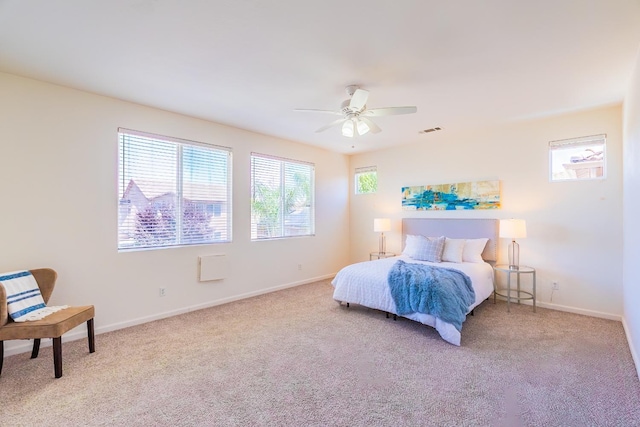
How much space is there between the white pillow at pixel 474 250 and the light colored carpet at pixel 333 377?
1025 millimetres

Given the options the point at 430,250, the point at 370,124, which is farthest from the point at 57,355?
the point at 430,250

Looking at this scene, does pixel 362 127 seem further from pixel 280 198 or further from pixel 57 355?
pixel 57 355

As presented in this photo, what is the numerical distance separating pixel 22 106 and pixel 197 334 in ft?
9.30

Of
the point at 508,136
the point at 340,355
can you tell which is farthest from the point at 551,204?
the point at 340,355

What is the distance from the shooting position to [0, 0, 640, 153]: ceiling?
6.45ft

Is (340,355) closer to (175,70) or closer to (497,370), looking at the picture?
(497,370)

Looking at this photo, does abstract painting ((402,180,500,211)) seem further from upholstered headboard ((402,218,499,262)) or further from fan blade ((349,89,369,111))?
fan blade ((349,89,369,111))

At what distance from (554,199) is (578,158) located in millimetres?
593

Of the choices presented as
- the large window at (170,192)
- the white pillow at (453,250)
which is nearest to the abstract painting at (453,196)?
the white pillow at (453,250)

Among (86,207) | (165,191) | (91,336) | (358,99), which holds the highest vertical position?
(358,99)

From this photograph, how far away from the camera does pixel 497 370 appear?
98.1 inches

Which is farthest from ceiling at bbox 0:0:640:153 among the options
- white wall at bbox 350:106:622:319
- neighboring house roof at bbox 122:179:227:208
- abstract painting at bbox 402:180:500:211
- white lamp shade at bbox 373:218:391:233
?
white lamp shade at bbox 373:218:391:233

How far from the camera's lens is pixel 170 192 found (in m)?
3.96

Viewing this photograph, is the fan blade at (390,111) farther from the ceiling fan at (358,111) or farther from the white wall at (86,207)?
the white wall at (86,207)
